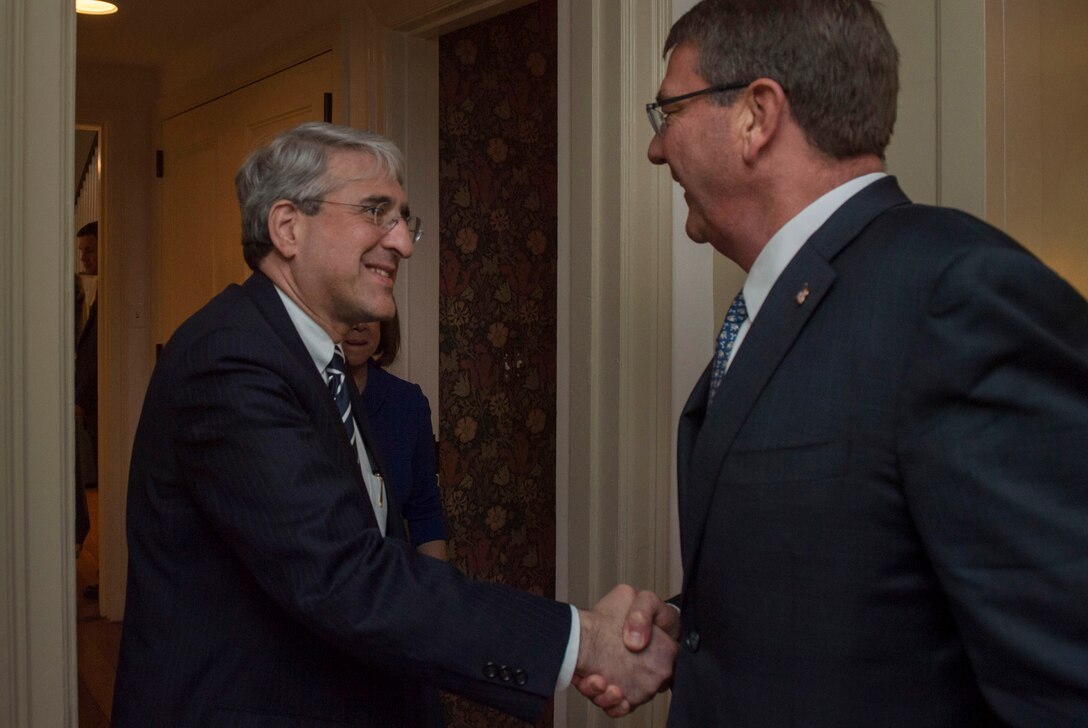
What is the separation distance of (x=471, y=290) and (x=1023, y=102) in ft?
6.81

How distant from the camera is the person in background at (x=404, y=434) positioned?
7.83ft

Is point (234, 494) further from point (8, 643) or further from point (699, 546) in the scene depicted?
point (699, 546)

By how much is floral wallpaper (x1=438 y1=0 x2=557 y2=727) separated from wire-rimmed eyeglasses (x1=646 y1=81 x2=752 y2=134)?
6.32 ft

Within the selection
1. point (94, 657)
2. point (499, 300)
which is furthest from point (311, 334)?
point (94, 657)

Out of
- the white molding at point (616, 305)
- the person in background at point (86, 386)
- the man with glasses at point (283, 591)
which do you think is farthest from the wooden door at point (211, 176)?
the man with glasses at point (283, 591)

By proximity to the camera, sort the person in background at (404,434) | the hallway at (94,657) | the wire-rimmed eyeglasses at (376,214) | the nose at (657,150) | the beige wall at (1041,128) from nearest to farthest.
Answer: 1. the nose at (657,150)
2. the beige wall at (1041,128)
3. the wire-rimmed eyeglasses at (376,214)
4. the person in background at (404,434)
5. the hallway at (94,657)

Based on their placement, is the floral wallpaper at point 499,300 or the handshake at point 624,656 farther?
the floral wallpaper at point 499,300

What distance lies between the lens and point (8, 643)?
1.45m

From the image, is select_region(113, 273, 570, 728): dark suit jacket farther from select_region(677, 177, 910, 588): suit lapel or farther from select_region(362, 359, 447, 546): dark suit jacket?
select_region(362, 359, 447, 546): dark suit jacket

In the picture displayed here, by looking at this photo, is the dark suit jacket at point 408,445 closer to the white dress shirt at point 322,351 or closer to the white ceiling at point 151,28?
the white dress shirt at point 322,351

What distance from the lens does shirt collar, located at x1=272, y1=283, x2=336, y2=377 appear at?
1.59 m

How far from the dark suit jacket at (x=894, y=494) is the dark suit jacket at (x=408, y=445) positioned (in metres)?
1.26

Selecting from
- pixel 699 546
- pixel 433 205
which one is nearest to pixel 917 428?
pixel 699 546

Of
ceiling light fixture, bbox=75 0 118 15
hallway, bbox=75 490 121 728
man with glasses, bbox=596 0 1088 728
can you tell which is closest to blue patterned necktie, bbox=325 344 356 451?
man with glasses, bbox=596 0 1088 728
